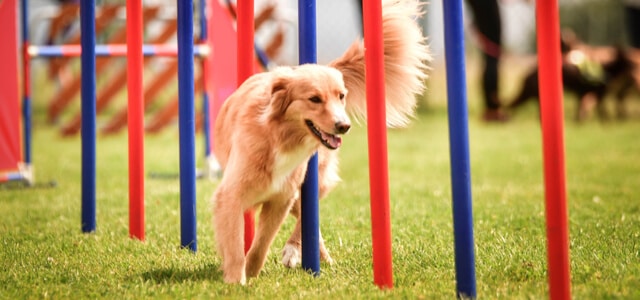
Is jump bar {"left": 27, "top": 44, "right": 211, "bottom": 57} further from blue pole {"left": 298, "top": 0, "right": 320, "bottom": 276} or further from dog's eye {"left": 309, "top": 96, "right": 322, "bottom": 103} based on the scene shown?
dog's eye {"left": 309, "top": 96, "right": 322, "bottom": 103}

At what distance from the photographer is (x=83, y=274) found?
12.2 feet

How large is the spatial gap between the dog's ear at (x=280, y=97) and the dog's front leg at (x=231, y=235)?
0.45 meters

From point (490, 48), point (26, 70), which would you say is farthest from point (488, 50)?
point (26, 70)

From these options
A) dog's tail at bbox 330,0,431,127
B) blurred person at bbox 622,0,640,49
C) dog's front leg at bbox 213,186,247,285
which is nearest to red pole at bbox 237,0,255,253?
dog's front leg at bbox 213,186,247,285

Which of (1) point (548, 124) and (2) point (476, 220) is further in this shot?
(2) point (476, 220)

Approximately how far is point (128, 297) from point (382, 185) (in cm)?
118

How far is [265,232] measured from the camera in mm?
3744

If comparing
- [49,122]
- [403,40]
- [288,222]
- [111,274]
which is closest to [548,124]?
[403,40]

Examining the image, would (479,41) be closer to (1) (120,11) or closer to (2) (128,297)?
(1) (120,11)

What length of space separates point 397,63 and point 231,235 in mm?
1324

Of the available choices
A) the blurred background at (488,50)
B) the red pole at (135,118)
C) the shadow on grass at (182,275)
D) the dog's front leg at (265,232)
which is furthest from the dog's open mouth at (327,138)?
the blurred background at (488,50)

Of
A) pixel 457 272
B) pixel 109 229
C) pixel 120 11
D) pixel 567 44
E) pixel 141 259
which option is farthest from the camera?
pixel 567 44

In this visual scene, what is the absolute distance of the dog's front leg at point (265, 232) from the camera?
147 inches

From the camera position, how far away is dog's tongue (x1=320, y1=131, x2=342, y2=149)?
3.35 m
